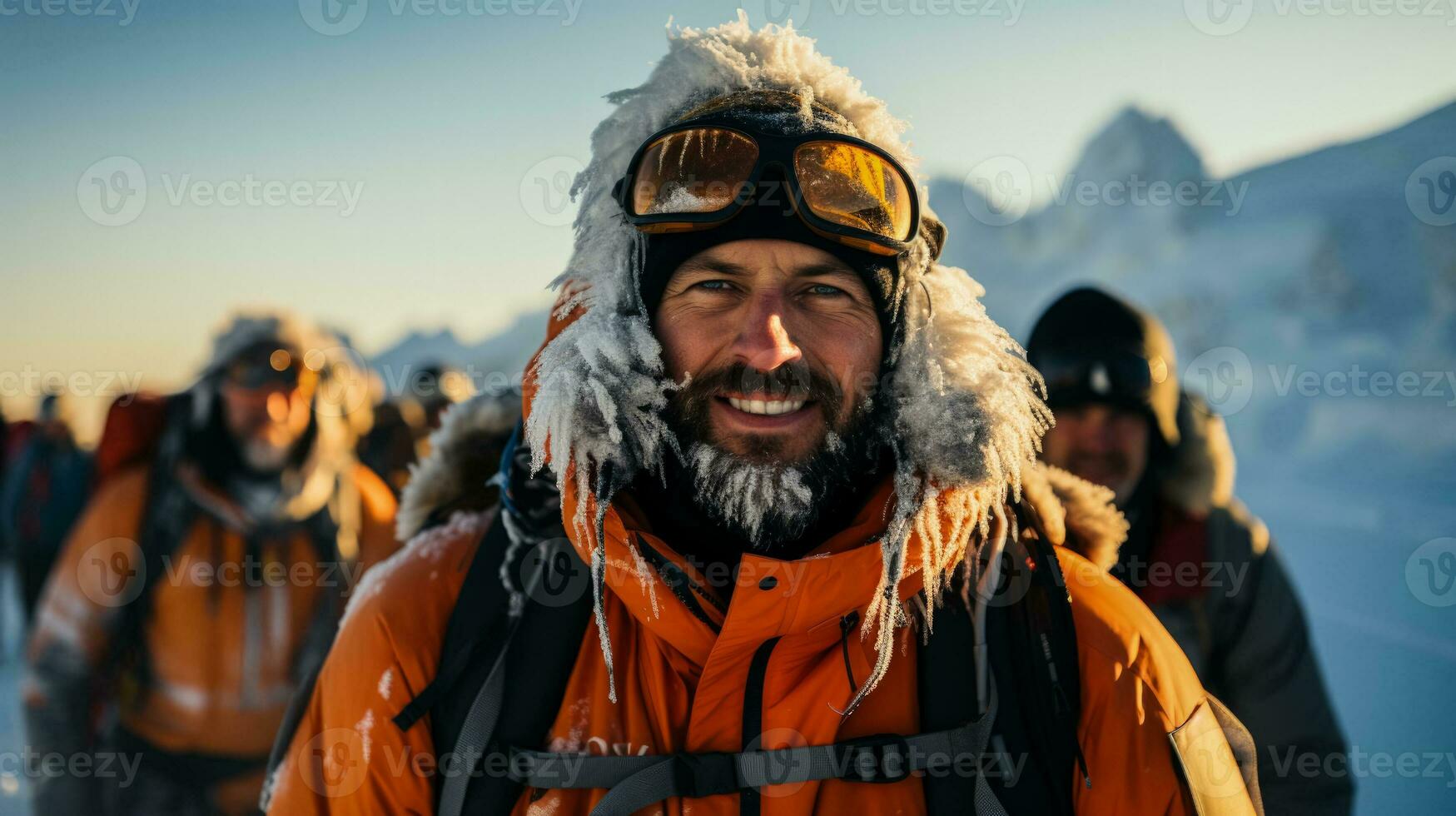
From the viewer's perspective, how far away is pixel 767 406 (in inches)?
70.5

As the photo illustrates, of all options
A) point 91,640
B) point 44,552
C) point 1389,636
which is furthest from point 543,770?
point 1389,636

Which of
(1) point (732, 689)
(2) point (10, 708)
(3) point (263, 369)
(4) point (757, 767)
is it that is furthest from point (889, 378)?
(2) point (10, 708)

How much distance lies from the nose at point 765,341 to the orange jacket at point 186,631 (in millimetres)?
2263

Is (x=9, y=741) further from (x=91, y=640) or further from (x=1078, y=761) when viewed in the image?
(x=1078, y=761)

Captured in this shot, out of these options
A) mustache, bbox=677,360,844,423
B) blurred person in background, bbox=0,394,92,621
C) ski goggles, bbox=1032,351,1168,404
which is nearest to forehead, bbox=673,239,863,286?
mustache, bbox=677,360,844,423

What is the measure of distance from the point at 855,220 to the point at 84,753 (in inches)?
139

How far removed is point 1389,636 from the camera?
6051 millimetres

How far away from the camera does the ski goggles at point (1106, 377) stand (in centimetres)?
373

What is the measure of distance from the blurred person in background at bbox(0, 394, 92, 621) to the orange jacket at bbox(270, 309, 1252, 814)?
13.3ft

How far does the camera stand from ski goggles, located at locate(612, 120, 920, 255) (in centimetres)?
185


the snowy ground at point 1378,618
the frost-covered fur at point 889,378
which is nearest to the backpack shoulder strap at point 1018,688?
the frost-covered fur at point 889,378

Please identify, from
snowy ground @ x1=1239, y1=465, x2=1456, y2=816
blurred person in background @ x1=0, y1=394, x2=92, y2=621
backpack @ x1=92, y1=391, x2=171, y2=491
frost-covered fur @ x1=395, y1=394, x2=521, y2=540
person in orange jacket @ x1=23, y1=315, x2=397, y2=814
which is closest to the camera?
frost-covered fur @ x1=395, y1=394, x2=521, y2=540

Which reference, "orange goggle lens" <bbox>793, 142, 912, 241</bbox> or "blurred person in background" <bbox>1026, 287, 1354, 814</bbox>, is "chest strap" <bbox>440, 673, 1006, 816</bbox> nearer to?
"orange goggle lens" <bbox>793, 142, 912, 241</bbox>

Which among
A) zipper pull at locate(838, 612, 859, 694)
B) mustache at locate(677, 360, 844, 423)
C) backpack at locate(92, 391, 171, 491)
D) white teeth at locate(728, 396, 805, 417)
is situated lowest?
zipper pull at locate(838, 612, 859, 694)
